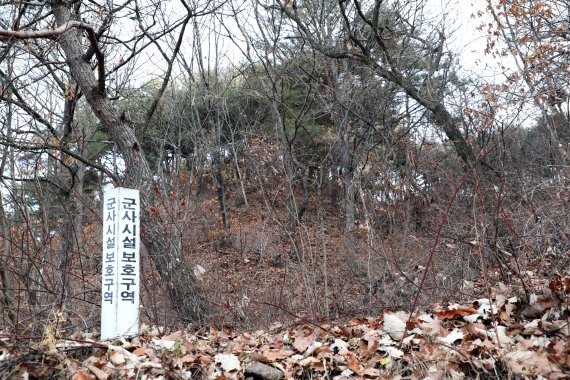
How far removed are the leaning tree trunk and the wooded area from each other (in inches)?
0.7

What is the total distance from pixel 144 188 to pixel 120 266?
7.42 ft

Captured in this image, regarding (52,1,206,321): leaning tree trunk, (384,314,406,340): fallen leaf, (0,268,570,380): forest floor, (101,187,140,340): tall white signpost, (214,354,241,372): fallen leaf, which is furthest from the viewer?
(52,1,206,321): leaning tree trunk

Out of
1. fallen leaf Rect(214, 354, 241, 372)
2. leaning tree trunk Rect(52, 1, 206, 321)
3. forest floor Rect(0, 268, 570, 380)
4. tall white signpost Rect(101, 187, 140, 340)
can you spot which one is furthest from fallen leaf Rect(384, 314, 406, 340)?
leaning tree trunk Rect(52, 1, 206, 321)

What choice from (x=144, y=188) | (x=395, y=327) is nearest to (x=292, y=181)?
(x=144, y=188)

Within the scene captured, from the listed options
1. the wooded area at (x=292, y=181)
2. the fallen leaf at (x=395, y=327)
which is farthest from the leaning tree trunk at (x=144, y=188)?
the fallen leaf at (x=395, y=327)

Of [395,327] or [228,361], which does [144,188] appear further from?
[395,327]

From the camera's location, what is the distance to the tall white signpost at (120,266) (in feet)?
12.8

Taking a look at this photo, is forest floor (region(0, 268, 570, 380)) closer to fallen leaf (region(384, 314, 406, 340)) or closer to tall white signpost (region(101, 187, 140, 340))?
fallen leaf (region(384, 314, 406, 340))

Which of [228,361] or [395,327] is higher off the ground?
[395,327]

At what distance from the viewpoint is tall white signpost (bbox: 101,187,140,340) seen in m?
3.91

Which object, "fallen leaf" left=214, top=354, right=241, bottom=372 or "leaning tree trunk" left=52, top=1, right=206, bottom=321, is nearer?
"fallen leaf" left=214, top=354, right=241, bottom=372

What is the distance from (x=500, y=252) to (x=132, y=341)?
11.0 ft

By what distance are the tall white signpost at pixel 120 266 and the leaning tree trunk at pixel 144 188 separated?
171cm

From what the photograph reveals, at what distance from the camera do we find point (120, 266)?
401 cm
